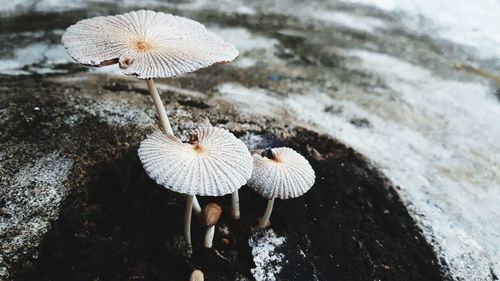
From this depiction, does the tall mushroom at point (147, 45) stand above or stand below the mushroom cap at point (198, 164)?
above

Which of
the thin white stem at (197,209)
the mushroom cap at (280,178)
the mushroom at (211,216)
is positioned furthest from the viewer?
the thin white stem at (197,209)

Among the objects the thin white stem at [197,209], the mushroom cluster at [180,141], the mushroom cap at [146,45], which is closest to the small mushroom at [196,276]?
the mushroom cluster at [180,141]

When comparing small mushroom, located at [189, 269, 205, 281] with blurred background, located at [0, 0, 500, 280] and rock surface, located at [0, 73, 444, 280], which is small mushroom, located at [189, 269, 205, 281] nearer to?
rock surface, located at [0, 73, 444, 280]

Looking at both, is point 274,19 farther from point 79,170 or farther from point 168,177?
point 168,177

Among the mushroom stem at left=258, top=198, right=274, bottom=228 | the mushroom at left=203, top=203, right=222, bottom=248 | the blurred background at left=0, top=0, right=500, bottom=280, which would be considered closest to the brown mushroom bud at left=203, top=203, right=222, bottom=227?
the mushroom at left=203, top=203, right=222, bottom=248

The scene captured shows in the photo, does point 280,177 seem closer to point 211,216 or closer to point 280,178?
point 280,178

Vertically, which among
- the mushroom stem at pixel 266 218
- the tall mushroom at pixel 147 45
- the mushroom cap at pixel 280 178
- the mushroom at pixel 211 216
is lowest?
the mushroom stem at pixel 266 218

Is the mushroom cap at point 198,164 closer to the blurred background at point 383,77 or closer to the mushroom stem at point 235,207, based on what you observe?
the mushroom stem at point 235,207

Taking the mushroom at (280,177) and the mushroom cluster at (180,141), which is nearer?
the mushroom cluster at (180,141)

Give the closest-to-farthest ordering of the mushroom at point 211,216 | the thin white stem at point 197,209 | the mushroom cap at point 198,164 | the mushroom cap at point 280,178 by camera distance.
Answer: the mushroom cap at point 198,164 < the mushroom cap at point 280,178 < the mushroom at point 211,216 < the thin white stem at point 197,209
